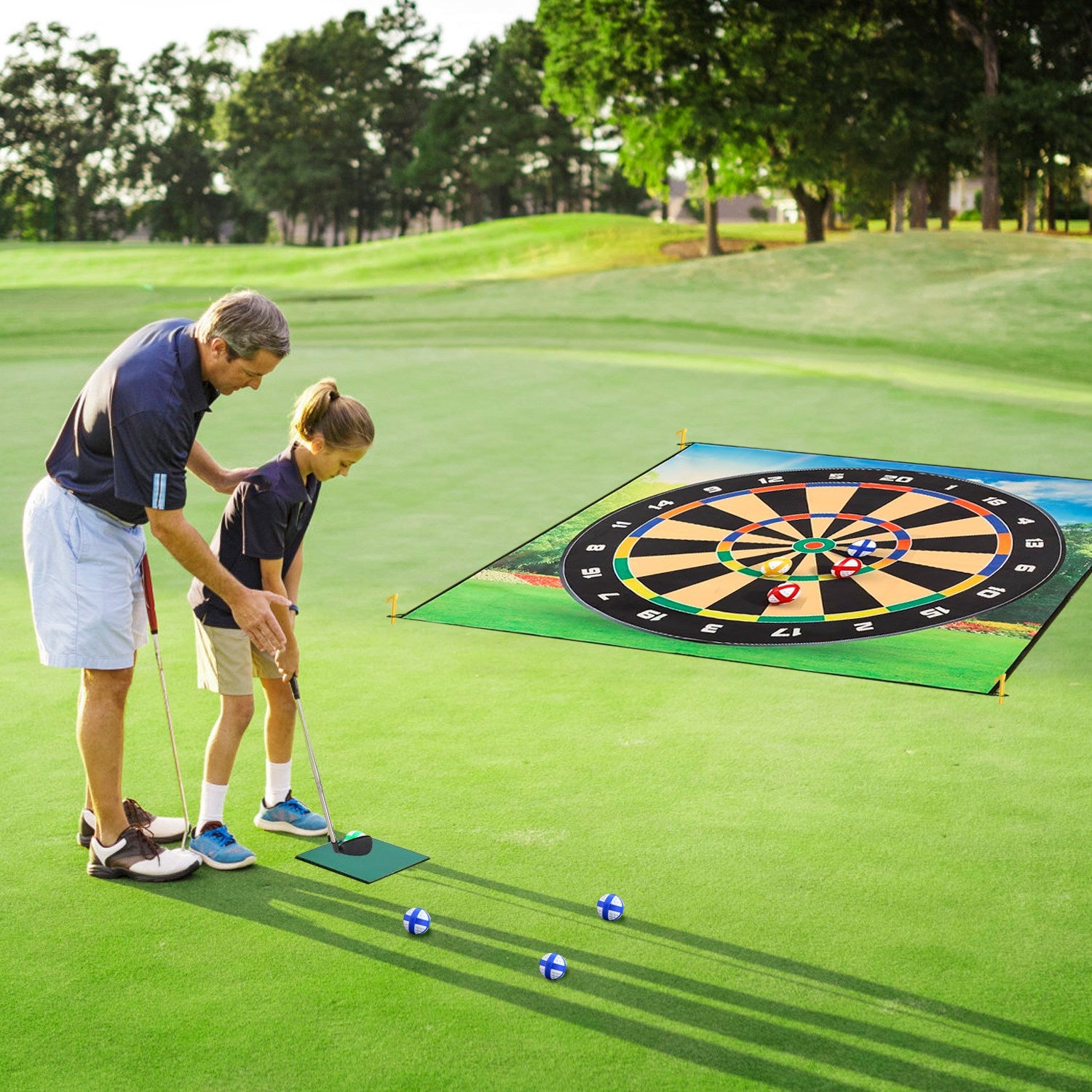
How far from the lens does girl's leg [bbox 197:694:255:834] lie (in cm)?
433

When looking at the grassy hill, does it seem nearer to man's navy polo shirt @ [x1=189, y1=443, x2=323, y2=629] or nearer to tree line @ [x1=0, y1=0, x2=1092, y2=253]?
tree line @ [x1=0, y1=0, x2=1092, y2=253]

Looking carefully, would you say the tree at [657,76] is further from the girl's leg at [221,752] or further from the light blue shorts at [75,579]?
the light blue shorts at [75,579]

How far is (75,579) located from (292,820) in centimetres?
111

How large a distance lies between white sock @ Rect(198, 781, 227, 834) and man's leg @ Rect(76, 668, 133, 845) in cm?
26

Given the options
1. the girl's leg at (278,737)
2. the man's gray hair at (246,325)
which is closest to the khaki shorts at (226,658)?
the girl's leg at (278,737)

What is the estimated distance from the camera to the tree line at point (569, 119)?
34.1m

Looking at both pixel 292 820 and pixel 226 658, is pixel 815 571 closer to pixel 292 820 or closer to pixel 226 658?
pixel 292 820

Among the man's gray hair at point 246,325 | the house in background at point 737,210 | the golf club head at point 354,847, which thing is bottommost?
the golf club head at point 354,847

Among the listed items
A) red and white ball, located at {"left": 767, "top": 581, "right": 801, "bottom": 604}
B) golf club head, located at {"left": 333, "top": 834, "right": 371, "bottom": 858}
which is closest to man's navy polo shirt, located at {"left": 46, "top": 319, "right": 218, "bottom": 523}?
golf club head, located at {"left": 333, "top": 834, "right": 371, "bottom": 858}

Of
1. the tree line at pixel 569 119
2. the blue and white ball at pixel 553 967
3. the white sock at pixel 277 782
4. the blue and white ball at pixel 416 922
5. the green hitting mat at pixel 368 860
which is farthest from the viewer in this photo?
the tree line at pixel 569 119

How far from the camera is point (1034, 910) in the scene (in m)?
3.91

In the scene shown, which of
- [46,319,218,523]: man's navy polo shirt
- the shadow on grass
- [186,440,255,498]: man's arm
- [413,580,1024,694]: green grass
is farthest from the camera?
[413,580,1024,694]: green grass

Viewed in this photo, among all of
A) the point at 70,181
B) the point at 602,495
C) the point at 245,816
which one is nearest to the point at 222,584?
the point at 245,816

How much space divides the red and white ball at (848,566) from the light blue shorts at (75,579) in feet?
14.4
